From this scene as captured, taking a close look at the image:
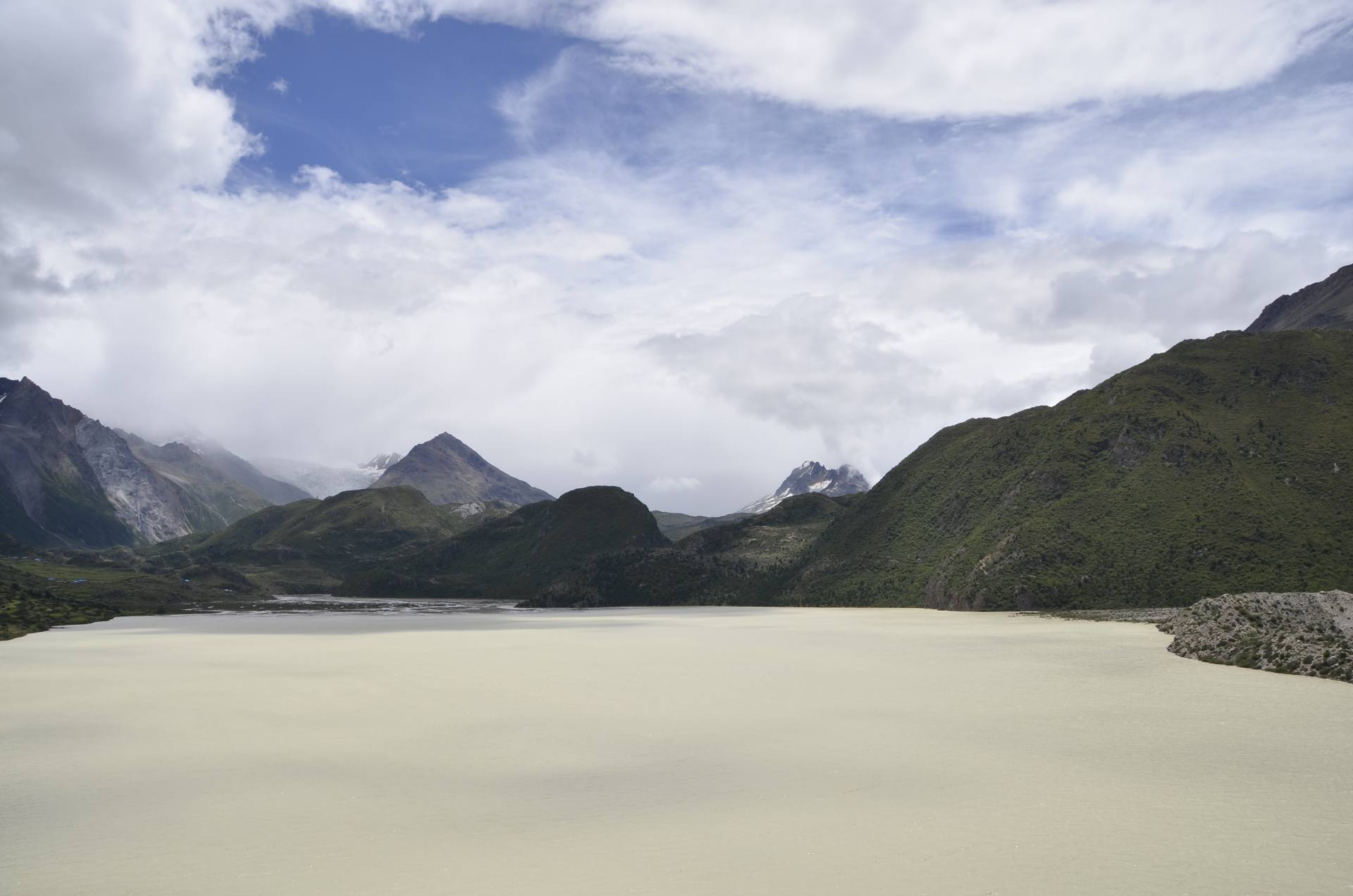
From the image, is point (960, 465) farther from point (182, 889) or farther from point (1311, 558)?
point (182, 889)

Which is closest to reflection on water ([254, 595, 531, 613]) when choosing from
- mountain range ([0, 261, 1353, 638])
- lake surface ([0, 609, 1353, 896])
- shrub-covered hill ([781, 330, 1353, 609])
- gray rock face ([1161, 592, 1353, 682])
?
mountain range ([0, 261, 1353, 638])

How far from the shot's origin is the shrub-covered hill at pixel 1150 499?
81.6 metres

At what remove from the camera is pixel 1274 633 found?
133 feet

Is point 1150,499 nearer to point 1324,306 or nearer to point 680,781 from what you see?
point 680,781

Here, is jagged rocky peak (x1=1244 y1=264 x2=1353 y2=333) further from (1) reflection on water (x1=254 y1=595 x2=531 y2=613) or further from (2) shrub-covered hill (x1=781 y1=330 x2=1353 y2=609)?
(1) reflection on water (x1=254 y1=595 x2=531 y2=613)

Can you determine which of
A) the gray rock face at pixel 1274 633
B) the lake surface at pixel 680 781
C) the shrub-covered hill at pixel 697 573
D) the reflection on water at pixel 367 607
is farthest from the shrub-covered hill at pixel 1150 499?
the reflection on water at pixel 367 607

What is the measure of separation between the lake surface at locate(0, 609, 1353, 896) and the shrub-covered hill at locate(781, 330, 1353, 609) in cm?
5256

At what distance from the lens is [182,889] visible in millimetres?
11555

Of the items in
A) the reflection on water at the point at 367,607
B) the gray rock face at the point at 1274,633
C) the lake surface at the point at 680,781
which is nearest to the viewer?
the lake surface at the point at 680,781

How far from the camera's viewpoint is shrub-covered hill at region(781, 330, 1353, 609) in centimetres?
8156

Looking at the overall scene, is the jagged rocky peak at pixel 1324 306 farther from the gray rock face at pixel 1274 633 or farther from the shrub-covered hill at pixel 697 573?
the gray rock face at pixel 1274 633

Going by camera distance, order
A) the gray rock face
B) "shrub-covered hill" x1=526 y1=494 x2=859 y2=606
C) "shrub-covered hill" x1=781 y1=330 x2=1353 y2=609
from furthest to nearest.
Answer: "shrub-covered hill" x1=526 y1=494 x2=859 y2=606
"shrub-covered hill" x1=781 y1=330 x2=1353 y2=609
the gray rock face

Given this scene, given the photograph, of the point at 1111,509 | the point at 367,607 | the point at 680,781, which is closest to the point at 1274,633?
the point at 680,781

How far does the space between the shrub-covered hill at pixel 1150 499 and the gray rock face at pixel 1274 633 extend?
3021 centimetres
